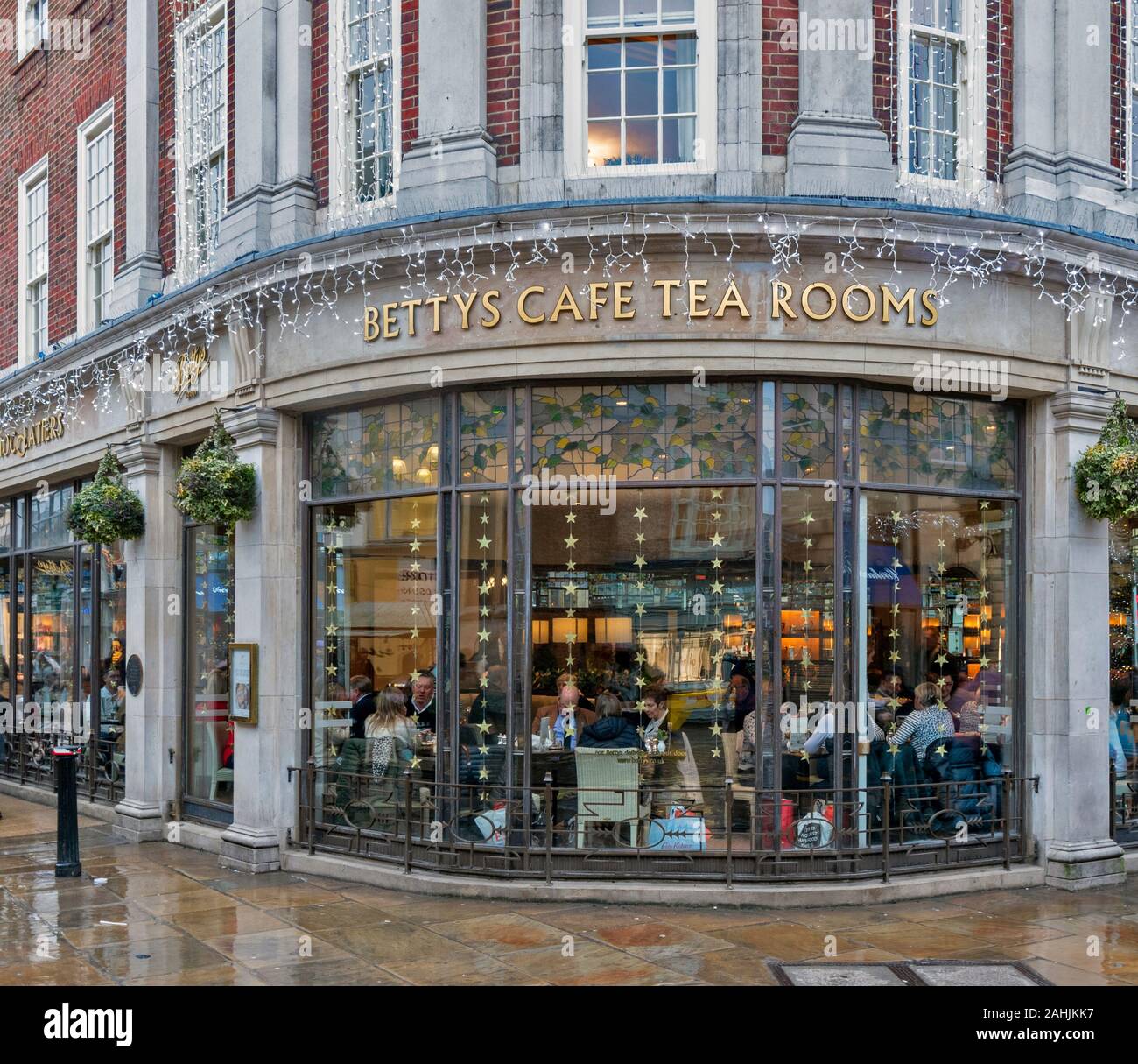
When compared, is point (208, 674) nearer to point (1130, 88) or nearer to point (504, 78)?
point (504, 78)

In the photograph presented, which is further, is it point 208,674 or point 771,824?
point 208,674

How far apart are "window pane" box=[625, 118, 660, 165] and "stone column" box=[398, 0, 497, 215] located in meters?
1.13

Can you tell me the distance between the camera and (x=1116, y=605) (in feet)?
38.4

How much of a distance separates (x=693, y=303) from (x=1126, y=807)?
611cm

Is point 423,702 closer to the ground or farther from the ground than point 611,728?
farther from the ground

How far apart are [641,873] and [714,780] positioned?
3.06 ft

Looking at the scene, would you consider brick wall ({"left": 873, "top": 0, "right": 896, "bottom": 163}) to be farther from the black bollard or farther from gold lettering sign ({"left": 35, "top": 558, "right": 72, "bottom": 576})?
gold lettering sign ({"left": 35, "top": 558, "right": 72, "bottom": 576})

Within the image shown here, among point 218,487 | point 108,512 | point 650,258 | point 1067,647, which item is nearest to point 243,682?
point 218,487

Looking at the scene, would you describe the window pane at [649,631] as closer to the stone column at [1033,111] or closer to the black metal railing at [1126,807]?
the stone column at [1033,111]

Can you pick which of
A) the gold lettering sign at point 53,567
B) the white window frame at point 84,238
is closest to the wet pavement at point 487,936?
the gold lettering sign at point 53,567

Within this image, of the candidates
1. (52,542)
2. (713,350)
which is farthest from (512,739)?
(52,542)

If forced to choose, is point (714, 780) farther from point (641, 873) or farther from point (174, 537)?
point (174, 537)

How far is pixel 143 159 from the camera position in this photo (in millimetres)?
14328

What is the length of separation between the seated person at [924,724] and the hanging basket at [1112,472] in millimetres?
2051
